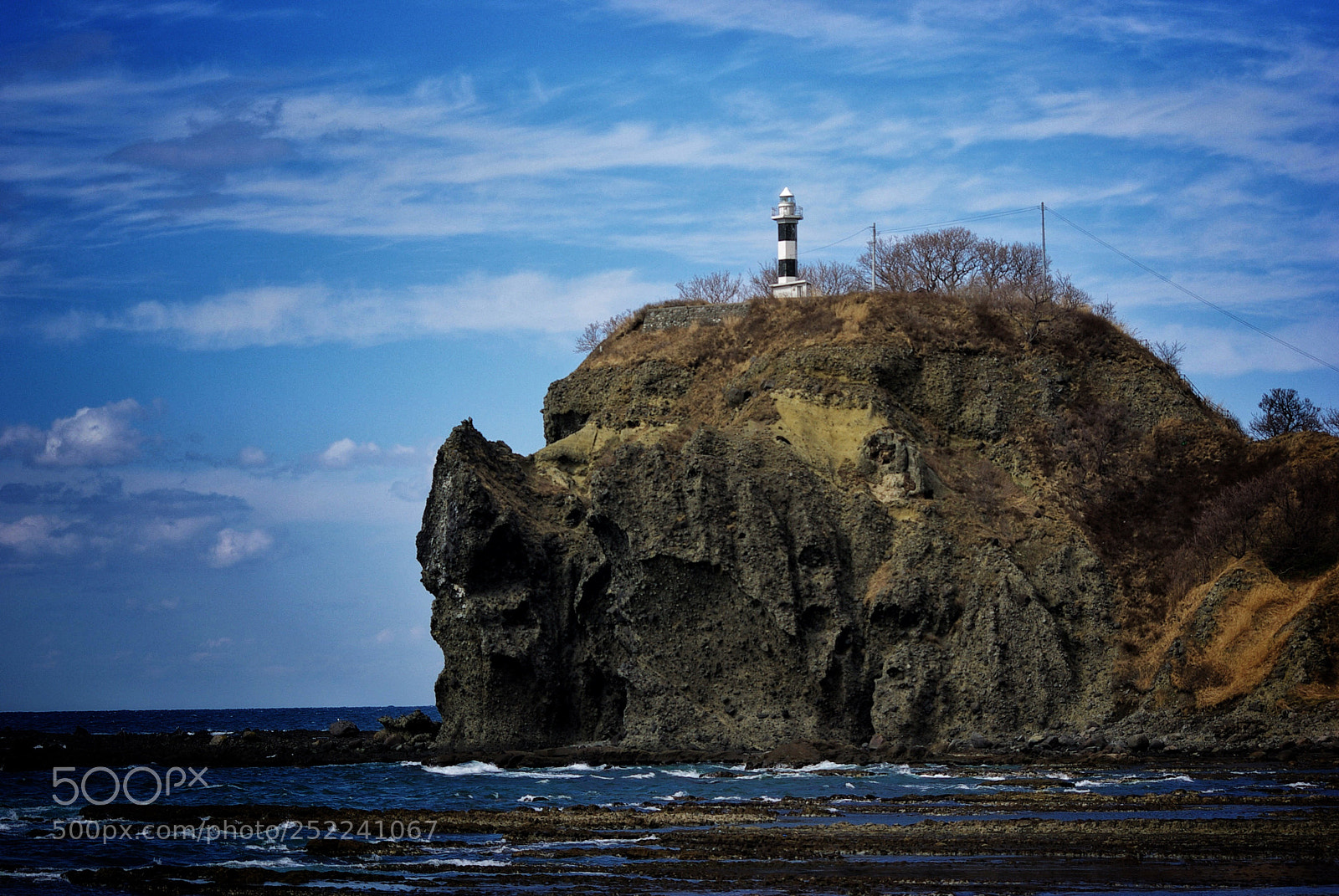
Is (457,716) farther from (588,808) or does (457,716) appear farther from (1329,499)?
(1329,499)

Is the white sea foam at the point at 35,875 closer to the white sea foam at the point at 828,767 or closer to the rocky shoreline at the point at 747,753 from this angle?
the rocky shoreline at the point at 747,753

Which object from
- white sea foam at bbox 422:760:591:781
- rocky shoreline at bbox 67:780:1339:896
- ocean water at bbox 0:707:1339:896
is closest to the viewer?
rocky shoreline at bbox 67:780:1339:896

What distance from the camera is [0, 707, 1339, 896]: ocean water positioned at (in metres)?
19.1

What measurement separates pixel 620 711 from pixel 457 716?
5744 mm

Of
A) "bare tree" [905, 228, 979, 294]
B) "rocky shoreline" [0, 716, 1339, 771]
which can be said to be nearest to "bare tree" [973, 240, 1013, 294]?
"bare tree" [905, 228, 979, 294]

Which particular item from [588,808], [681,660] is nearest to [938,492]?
[681,660]

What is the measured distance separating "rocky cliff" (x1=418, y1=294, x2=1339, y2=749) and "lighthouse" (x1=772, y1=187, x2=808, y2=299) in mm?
7595

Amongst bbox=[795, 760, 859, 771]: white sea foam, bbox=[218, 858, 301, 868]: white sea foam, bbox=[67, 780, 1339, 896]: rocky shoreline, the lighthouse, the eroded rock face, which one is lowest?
bbox=[795, 760, 859, 771]: white sea foam

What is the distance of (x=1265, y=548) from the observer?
136 ft

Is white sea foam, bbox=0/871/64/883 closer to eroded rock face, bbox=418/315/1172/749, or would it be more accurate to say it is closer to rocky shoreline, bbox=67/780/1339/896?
rocky shoreline, bbox=67/780/1339/896

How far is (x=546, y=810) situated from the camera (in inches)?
1109

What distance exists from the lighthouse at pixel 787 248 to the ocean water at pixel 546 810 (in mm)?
27916

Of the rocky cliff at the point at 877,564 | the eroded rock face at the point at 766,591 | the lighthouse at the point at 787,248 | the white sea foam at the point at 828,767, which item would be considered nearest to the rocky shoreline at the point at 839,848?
the white sea foam at the point at 828,767

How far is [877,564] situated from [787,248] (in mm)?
22108
